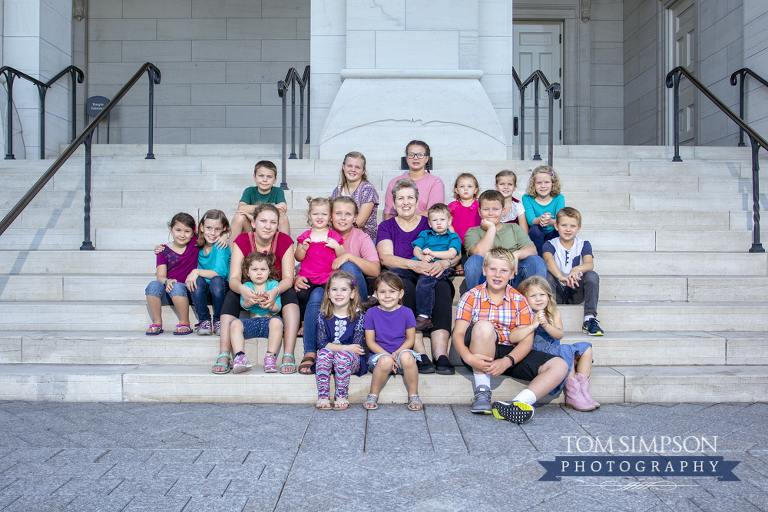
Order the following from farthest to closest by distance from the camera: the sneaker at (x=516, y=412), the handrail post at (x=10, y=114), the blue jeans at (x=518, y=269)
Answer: the handrail post at (x=10, y=114) < the blue jeans at (x=518, y=269) < the sneaker at (x=516, y=412)

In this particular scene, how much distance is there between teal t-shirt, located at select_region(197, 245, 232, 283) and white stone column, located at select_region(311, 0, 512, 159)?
2737mm

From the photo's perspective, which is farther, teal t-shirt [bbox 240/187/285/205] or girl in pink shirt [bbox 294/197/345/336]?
teal t-shirt [bbox 240/187/285/205]

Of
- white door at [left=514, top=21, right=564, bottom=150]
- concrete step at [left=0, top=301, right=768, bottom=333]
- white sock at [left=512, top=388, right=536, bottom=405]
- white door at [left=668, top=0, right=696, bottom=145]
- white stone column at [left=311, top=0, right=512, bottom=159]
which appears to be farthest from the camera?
white door at [left=514, top=21, right=564, bottom=150]

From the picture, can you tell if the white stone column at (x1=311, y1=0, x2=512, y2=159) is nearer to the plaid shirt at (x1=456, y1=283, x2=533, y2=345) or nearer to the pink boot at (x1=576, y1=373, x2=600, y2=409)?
the plaid shirt at (x1=456, y1=283, x2=533, y2=345)

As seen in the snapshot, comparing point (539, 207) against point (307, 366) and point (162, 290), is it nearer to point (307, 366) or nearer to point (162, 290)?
point (307, 366)

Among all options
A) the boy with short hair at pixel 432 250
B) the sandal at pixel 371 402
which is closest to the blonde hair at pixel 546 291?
the boy with short hair at pixel 432 250

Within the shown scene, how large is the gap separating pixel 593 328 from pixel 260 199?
9.02ft

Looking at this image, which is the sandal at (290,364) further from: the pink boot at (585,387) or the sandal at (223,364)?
the pink boot at (585,387)

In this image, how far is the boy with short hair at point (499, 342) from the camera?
3.32 metres

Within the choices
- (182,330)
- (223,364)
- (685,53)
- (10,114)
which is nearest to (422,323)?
(223,364)

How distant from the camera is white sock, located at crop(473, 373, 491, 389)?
3400 millimetres

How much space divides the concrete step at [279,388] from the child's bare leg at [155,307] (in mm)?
640

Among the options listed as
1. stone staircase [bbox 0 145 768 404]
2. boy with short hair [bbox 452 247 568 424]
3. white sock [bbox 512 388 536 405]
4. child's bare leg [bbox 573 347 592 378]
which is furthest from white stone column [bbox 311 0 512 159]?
white sock [bbox 512 388 536 405]

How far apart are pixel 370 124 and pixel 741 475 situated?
17.3 ft
